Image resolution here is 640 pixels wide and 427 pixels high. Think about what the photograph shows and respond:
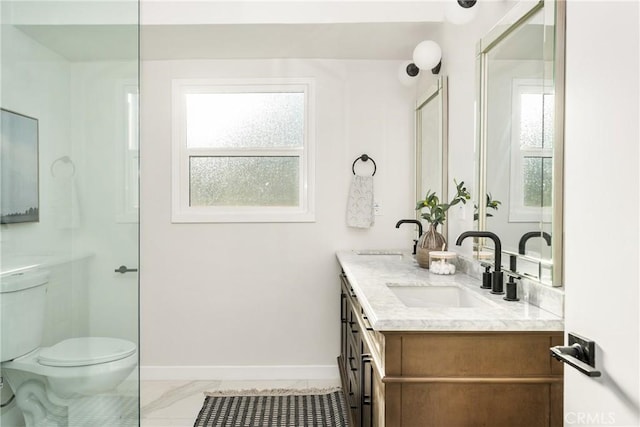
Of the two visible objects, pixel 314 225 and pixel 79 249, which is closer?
pixel 79 249

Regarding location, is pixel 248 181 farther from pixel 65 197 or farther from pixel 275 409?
pixel 65 197

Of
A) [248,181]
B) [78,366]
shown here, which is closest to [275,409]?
[248,181]

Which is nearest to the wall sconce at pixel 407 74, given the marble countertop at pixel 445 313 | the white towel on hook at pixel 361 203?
the white towel on hook at pixel 361 203

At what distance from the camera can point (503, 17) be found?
1953 mm

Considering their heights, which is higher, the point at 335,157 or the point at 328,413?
the point at 335,157

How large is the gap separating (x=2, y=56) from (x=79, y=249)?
1.74 feet

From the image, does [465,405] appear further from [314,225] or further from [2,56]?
[314,225]

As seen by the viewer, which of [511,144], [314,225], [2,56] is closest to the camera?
[2,56]

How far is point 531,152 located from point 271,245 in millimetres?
2094

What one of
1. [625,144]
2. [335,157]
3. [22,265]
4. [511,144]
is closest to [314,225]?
[335,157]

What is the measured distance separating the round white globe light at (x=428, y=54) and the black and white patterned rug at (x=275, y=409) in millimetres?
2003

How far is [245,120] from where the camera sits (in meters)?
3.49

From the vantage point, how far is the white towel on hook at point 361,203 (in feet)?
11.0

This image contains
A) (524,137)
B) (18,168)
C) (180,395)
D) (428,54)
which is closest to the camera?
(18,168)
